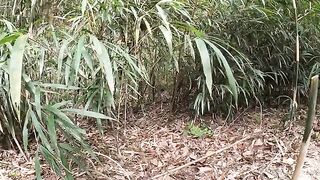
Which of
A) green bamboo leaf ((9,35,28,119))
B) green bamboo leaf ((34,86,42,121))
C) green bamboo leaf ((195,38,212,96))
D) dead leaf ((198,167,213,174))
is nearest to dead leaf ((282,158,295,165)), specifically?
dead leaf ((198,167,213,174))

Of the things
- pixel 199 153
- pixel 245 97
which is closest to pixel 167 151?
pixel 199 153

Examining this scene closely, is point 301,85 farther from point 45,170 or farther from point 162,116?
point 45,170

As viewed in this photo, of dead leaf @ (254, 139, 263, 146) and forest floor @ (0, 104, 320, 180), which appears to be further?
dead leaf @ (254, 139, 263, 146)

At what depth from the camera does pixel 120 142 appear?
6.93 feet

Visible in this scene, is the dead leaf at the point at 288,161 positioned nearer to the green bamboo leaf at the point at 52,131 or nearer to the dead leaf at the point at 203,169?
the dead leaf at the point at 203,169

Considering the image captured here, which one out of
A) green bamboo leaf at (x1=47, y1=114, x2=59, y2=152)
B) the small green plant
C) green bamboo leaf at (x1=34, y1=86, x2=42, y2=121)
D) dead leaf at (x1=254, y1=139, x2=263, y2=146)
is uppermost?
green bamboo leaf at (x1=34, y1=86, x2=42, y2=121)

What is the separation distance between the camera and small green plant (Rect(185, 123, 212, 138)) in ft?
7.20

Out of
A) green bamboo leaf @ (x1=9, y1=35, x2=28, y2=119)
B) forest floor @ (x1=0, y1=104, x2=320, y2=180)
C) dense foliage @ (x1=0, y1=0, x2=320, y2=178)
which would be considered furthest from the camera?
forest floor @ (x1=0, y1=104, x2=320, y2=180)

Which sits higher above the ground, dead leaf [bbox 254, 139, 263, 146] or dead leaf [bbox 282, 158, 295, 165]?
dead leaf [bbox 254, 139, 263, 146]

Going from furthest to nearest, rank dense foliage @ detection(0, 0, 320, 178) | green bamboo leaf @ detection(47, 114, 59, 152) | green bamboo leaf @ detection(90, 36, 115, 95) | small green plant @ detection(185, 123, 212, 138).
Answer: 1. small green plant @ detection(185, 123, 212, 138)
2. dense foliage @ detection(0, 0, 320, 178)
3. green bamboo leaf @ detection(47, 114, 59, 152)
4. green bamboo leaf @ detection(90, 36, 115, 95)

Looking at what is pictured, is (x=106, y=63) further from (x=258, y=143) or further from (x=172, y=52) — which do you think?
(x=258, y=143)

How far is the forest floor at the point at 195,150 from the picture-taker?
70.7 inches

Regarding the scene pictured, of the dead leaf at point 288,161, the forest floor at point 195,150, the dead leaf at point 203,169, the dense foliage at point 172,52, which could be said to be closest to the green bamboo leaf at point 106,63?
the dense foliage at point 172,52

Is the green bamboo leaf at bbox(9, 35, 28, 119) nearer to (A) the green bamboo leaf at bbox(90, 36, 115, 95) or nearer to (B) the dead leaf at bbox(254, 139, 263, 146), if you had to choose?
(A) the green bamboo leaf at bbox(90, 36, 115, 95)
